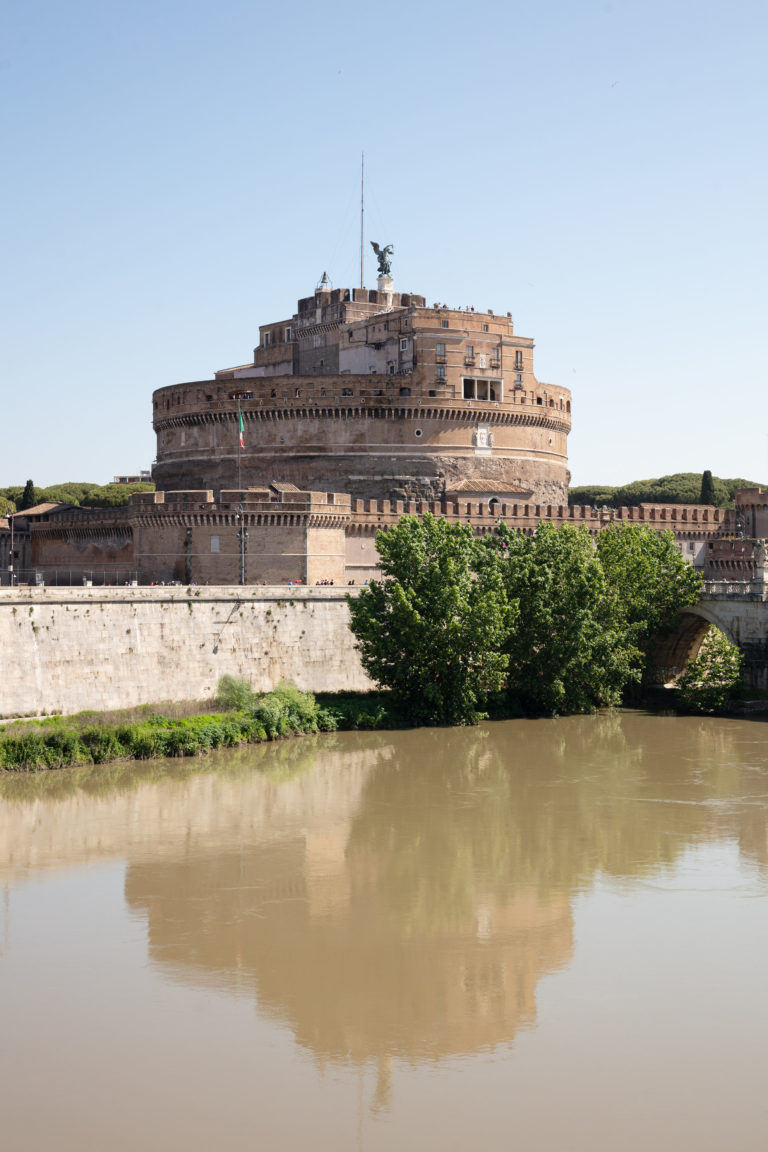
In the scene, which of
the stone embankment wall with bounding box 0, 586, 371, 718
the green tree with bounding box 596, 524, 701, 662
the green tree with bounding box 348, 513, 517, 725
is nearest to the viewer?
the stone embankment wall with bounding box 0, 586, 371, 718

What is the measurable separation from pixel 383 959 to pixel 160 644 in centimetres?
1405

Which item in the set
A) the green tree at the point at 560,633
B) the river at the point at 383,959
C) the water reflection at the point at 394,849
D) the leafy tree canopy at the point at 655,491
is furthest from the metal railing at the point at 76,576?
the leafy tree canopy at the point at 655,491

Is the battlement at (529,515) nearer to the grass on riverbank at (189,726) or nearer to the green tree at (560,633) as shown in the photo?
the green tree at (560,633)

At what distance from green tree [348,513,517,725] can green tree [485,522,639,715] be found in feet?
2.51

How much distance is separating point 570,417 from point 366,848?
29.8 m

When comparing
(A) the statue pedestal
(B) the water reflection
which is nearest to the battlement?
A: (B) the water reflection

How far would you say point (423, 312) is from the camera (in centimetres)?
4134

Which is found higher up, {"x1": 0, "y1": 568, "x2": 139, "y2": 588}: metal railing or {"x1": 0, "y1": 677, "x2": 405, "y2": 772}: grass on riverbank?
{"x1": 0, "y1": 568, "x2": 139, "y2": 588}: metal railing

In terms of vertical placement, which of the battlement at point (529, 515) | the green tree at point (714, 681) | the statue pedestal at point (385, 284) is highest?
the statue pedestal at point (385, 284)

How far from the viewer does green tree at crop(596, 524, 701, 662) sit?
31.2 meters

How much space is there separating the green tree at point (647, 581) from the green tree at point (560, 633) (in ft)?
3.59

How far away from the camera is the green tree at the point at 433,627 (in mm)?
27031

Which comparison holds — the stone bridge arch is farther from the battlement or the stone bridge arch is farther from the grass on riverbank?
the grass on riverbank

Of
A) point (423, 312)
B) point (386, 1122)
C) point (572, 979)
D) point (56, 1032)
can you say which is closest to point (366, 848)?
point (572, 979)
